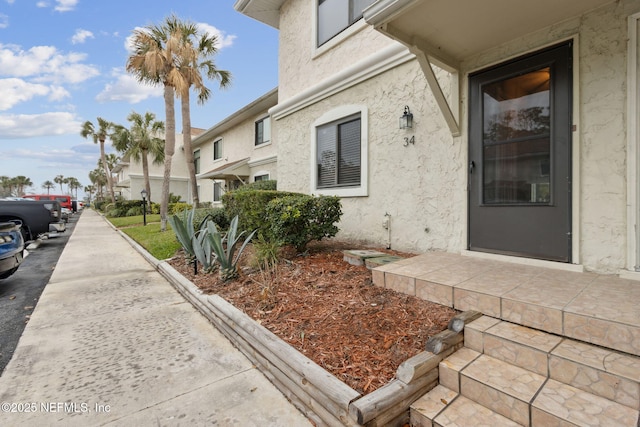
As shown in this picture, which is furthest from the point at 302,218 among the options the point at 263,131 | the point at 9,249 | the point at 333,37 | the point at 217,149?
the point at 217,149

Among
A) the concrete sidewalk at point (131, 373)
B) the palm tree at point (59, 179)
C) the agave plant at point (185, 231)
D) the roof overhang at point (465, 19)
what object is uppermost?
the palm tree at point (59, 179)

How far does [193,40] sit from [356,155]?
36.4 feet

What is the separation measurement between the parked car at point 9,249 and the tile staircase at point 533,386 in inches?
257

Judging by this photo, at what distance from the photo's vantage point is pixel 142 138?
22938 millimetres

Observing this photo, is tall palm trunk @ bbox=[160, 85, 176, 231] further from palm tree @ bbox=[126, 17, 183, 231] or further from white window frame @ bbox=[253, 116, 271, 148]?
white window frame @ bbox=[253, 116, 271, 148]

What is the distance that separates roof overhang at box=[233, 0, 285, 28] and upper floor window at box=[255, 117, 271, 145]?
5.32m

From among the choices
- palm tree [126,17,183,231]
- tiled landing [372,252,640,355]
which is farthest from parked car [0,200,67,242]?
tiled landing [372,252,640,355]

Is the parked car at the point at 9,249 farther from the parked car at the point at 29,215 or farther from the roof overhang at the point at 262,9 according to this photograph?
the roof overhang at the point at 262,9

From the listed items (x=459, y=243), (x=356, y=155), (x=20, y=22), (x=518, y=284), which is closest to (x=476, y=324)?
(x=518, y=284)

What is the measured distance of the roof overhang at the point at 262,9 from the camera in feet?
26.5

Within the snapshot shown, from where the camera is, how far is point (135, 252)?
877 centimetres

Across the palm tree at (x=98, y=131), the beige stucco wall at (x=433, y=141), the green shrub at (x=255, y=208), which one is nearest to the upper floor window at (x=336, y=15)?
the beige stucco wall at (x=433, y=141)

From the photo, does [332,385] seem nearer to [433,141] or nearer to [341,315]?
[341,315]

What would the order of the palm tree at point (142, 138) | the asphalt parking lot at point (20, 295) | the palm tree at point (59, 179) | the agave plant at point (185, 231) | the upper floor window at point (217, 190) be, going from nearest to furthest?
the asphalt parking lot at point (20, 295)
the agave plant at point (185, 231)
the upper floor window at point (217, 190)
the palm tree at point (142, 138)
the palm tree at point (59, 179)
